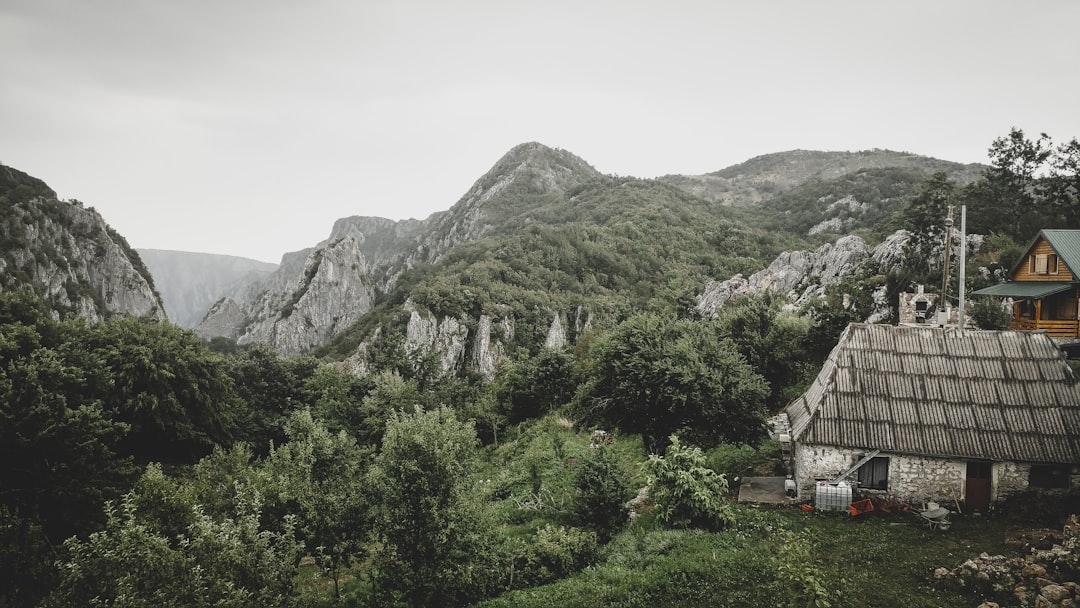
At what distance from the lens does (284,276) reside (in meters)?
161

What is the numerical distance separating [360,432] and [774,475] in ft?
88.2

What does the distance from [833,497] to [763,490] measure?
258 centimetres

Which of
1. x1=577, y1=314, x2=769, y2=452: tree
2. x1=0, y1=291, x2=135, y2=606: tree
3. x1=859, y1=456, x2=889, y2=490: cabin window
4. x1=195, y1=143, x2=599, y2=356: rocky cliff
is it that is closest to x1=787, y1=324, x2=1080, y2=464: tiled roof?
x1=859, y1=456, x2=889, y2=490: cabin window

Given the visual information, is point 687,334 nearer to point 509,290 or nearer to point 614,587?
point 614,587

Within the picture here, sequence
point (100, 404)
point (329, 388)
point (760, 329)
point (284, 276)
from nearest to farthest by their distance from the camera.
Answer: point (100, 404)
point (760, 329)
point (329, 388)
point (284, 276)

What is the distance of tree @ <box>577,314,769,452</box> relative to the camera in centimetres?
1892

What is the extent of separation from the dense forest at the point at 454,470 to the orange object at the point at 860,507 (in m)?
1.06

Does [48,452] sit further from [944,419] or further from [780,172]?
[780,172]

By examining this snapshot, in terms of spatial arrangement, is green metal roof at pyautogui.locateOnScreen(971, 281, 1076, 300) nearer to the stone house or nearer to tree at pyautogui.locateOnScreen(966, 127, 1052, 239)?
the stone house

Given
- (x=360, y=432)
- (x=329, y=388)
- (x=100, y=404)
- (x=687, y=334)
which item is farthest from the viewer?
(x=329, y=388)

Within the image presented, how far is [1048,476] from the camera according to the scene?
15.0m

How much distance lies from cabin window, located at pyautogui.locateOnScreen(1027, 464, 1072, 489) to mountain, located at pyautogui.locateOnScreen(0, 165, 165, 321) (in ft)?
280

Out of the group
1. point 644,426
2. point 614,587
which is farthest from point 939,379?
point 614,587

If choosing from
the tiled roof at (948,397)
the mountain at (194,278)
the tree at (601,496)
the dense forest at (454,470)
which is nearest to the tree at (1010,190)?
the dense forest at (454,470)
